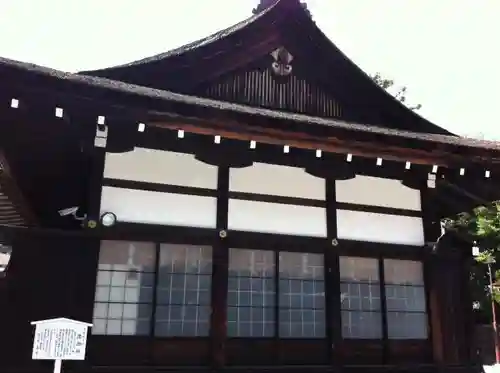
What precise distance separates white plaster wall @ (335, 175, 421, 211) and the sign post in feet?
13.7

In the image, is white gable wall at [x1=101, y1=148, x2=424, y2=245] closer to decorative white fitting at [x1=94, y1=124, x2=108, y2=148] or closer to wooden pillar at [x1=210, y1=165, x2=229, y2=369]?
wooden pillar at [x1=210, y1=165, x2=229, y2=369]

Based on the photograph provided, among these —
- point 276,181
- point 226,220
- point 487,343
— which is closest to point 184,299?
point 226,220

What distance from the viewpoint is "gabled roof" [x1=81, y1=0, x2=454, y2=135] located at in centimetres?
743

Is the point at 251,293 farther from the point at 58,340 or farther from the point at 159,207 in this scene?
the point at 58,340

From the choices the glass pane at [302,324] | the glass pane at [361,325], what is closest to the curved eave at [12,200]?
the glass pane at [302,324]

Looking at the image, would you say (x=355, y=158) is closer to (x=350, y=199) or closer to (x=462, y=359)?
(x=350, y=199)

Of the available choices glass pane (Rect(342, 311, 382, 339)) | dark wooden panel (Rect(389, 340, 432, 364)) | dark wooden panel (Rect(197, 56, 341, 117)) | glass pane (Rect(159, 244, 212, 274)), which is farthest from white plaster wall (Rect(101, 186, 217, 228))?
dark wooden panel (Rect(389, 340, 432, 364))

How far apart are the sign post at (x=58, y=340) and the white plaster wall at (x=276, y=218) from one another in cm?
249

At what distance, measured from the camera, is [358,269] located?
7230mm

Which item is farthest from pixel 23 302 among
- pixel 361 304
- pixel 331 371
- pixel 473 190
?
pixel 473 190

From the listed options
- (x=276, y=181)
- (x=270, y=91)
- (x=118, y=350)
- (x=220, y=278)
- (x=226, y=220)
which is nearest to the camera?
(x=118, y=350)

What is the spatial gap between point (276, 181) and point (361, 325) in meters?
2.52

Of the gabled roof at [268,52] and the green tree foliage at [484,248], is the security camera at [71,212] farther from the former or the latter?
the green tree foliage at [484,248]

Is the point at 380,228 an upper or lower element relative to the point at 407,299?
upper
